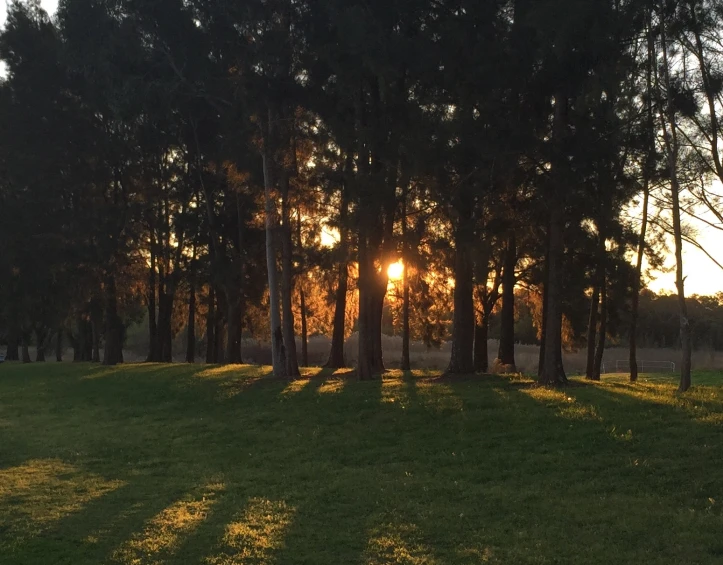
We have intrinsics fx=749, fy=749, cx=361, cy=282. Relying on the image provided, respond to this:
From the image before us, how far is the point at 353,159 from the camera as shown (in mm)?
21297

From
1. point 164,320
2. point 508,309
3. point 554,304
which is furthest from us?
point 164,320

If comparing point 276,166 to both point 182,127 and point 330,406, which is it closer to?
point 330,406

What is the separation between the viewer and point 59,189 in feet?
114

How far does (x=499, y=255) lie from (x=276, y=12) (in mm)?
9874

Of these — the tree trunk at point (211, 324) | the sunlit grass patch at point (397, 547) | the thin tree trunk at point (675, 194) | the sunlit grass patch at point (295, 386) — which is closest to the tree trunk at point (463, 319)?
the sunlit grass patch at point (295, 386)

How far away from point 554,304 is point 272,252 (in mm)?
9633

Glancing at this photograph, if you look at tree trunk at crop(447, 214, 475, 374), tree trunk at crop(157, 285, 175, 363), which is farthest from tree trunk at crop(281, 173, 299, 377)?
tree trunk at crop(157, 285, 175, 363)

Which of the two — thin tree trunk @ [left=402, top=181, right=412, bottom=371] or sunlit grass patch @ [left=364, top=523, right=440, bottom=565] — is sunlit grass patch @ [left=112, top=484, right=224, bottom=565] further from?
thin tree trunk @ [left=402, top=181, right=412, bottom=371]

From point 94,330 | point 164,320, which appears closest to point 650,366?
point 164,320

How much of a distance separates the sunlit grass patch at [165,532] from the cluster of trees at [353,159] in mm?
8871

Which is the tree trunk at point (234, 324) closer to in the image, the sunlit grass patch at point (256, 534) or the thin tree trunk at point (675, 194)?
the thin tree trunk at point (675, 194)

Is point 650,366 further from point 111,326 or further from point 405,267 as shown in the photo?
point 111,326

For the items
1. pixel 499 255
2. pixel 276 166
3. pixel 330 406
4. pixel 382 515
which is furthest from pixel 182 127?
pixel 382 515

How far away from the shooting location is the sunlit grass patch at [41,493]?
887cm
